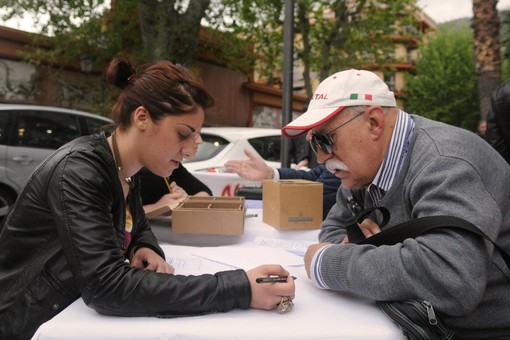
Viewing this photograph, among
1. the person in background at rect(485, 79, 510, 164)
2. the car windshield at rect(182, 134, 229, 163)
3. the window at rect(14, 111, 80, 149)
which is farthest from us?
the window at rect(14, 111, 80, 149)

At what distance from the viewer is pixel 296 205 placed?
2.64 metres

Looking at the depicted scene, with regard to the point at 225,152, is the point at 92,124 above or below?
above

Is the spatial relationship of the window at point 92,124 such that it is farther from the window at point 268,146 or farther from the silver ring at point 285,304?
the silver ring at point 285,304

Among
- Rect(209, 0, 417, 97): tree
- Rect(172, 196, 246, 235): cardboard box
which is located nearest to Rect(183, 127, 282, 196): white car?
Rect(172, 196, 246, 235): cardboard box

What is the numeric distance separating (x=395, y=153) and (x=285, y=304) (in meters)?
0.62

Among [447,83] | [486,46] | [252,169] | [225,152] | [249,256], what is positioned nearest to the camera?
[249,256]

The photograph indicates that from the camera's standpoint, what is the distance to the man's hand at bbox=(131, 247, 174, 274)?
1.75 metres

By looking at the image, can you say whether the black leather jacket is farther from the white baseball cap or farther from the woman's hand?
the white baseball cap

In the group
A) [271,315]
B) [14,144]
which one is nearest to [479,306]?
[271,315]

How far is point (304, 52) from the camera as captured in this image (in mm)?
14945

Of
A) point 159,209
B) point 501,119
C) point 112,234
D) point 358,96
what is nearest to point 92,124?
point 159,209

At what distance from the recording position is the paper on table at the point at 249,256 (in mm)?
1900

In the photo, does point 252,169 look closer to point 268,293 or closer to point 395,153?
point 395,153

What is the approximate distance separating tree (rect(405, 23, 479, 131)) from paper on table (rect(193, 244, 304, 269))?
29.5 metres
